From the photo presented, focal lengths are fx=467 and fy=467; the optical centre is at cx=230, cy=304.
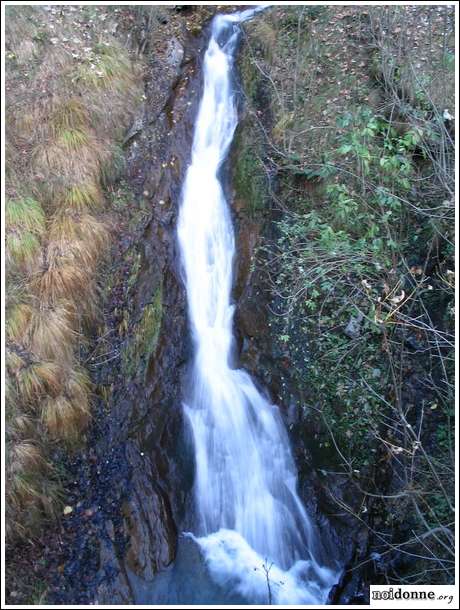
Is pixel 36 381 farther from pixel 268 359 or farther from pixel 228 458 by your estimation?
pixel 268 359

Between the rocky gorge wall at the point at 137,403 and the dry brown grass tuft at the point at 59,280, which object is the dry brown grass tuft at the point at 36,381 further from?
the dry brown grass tuft at the point at 59,280

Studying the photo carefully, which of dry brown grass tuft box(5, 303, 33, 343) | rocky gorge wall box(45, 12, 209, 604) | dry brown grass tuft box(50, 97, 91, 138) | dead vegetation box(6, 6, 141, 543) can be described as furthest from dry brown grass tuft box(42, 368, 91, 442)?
dry brown grass tuft box(50, 97, 91, 138)

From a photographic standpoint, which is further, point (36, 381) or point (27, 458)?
point (36, 381)

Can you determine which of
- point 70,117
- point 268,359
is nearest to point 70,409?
point 268,359

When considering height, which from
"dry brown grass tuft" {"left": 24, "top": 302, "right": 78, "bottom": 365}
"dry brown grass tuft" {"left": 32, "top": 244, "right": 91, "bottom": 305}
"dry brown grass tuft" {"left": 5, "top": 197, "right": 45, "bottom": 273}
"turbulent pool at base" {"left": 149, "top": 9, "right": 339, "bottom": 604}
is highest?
"dry brown grass tuft" {"left": 5, "top": 197, "right": 45, "bottom": 273}

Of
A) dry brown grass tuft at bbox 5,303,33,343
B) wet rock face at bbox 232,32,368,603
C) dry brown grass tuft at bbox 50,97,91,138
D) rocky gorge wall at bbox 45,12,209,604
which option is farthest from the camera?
dry brown grass tuft at bbox 50,97,91,138

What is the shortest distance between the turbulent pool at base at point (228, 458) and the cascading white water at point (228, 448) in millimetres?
11

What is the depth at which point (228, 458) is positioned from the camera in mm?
5727

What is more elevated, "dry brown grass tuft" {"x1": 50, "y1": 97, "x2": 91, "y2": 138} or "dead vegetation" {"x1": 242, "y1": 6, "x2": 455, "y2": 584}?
"dry brown grass tuft" {"x1": 50, "y1": 97, "x2": 91, "y2": 138}

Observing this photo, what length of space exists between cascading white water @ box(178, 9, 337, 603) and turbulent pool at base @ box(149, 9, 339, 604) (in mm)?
11

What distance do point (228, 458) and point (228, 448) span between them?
0.12 meters

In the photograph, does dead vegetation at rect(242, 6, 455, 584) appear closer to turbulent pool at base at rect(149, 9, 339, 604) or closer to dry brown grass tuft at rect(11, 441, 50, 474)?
turbulent pool at base at rect(149, 9, 339, 604)

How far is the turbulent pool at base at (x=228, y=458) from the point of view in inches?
201

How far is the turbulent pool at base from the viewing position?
510 cm
